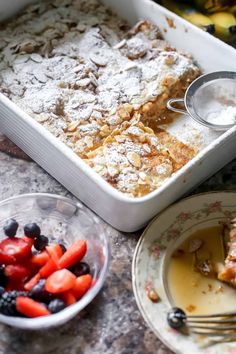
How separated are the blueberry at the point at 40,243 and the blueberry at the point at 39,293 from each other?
0.13 meters

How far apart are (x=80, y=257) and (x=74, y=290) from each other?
8 cm

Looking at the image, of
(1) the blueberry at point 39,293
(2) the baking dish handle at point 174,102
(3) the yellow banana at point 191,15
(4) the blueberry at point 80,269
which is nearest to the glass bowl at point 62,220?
(4) the blueberry at point 80,269

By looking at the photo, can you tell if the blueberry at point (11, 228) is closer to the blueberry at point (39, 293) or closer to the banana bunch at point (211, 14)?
the blueberry at point (39, 293)

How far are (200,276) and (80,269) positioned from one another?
0.90 feet

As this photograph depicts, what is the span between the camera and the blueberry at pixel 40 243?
143cm

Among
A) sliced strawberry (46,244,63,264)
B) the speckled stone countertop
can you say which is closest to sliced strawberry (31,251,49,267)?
sliced strawberry (46,244,63,264)

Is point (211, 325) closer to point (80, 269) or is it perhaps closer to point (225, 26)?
point (80, 269)

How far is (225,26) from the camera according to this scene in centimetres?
194

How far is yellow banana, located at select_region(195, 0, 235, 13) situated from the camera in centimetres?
199

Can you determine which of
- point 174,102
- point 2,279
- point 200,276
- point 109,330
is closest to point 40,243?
point 2,279

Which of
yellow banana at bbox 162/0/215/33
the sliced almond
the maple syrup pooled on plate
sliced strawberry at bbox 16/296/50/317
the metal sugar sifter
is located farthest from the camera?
yellow banana at bbox 162/0/215/33

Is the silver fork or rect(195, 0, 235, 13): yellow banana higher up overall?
rect(195, 0, 235, 13): yellow banana

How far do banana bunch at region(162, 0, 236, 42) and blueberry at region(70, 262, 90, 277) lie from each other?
2.88ft

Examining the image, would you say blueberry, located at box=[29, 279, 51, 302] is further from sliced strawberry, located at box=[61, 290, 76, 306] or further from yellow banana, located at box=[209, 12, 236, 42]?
yellow banana, located at box=[209, 12, 236, 42]
